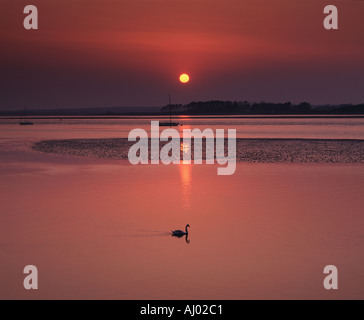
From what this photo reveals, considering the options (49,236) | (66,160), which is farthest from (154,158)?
(49,236)

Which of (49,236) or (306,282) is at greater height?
(49,236)

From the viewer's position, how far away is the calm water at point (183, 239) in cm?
1120

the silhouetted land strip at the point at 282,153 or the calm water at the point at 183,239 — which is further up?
the silhouetted land strip at the point at 282,153

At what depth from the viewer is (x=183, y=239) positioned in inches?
575

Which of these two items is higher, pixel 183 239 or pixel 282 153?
pixel 282 153

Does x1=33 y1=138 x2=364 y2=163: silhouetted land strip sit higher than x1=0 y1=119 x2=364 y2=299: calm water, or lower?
higher

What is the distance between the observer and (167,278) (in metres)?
11.6

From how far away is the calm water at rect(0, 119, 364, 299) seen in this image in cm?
1120

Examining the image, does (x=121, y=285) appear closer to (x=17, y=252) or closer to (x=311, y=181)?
(x=17, y=252)

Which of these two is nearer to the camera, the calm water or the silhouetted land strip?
the calm water

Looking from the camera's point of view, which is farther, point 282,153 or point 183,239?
point 282,153

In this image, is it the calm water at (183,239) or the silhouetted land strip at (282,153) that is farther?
the silhouetted land strip at (282,153)
